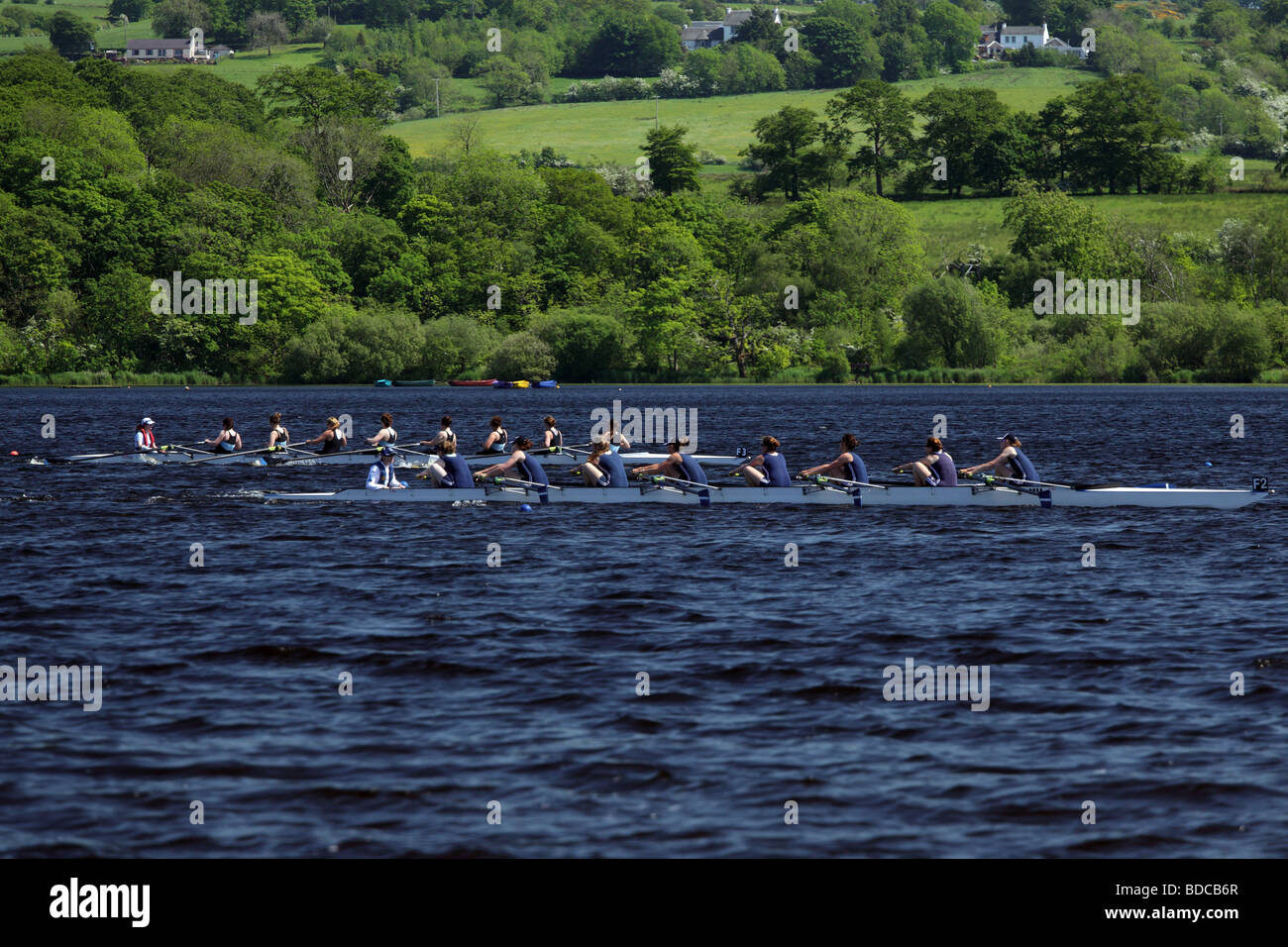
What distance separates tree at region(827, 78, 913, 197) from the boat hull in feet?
533

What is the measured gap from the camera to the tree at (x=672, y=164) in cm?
18362

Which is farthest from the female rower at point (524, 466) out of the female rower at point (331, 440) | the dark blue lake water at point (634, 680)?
the female rower at point (331, 440)

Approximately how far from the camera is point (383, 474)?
132ft

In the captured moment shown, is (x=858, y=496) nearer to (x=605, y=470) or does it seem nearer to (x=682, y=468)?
(x=682, y=468)

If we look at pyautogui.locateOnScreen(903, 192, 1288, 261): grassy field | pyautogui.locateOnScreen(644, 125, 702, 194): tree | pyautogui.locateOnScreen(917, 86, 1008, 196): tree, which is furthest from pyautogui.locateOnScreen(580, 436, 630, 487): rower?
pyautogui.locateOnScreen(917, 86, 1008, 196): tree

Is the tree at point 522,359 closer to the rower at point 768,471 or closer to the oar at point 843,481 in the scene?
the rower at point 768,471

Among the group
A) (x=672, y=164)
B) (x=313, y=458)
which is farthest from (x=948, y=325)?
(x=313, y=458)

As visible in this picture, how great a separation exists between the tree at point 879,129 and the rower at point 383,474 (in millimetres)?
161912

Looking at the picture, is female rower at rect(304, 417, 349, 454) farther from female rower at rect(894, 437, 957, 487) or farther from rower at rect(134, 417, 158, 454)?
female rower at rect(894, 437, 957, 487)

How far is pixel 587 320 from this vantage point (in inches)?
5133

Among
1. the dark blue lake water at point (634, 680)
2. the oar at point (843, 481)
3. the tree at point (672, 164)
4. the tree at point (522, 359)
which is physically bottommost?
the dark blue lake water at point (634, 680)

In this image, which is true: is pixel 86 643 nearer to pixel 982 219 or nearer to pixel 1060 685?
pixel 1060 685

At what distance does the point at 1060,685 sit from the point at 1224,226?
13939 centimetres
